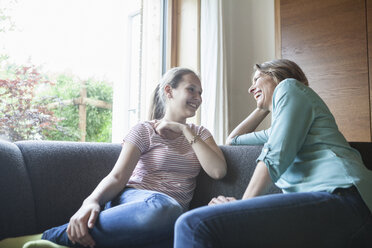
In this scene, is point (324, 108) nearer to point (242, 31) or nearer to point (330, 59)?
point (330, 59)

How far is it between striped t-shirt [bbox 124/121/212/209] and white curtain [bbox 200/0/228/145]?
1.30 meters

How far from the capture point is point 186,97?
5.53ft

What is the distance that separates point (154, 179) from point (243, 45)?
6.94 ft

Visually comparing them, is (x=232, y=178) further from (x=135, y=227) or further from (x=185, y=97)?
(x=135, y=227)

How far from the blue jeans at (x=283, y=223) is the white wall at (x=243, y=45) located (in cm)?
226

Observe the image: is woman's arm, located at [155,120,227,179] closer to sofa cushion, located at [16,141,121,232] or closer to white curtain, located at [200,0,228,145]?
sofa cushion, located at [16,141,121,232]

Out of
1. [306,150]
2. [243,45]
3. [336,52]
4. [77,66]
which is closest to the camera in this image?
[306,150]

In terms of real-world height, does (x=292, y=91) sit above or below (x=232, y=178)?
above

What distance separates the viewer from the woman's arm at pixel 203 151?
1521 millimetres

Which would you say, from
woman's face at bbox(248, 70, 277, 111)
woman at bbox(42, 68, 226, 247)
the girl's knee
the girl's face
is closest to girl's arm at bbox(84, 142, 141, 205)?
woman at bbox(42, 68, 226, 247)

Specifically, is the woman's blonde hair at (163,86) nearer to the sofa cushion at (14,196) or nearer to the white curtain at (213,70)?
the sofa cushion at (14,196)

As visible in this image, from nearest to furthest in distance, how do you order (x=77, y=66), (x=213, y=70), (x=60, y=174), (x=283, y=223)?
1. (x=283, y=223)
2. (x=60, y=174)
3. (x=77, y=66)
4. (x=213, y=70)

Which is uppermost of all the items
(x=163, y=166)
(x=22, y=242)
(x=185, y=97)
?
(x=185, y=97)

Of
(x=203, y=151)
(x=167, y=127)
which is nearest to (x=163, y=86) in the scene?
(x=167, y=127)
